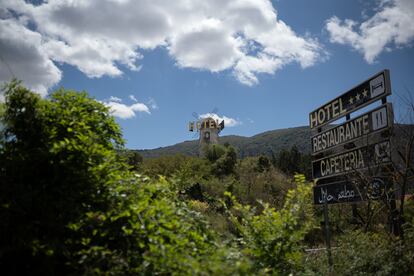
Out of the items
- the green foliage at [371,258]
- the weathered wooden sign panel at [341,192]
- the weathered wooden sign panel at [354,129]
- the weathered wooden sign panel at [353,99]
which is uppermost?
the weathered wooden sign panel at [353,99]

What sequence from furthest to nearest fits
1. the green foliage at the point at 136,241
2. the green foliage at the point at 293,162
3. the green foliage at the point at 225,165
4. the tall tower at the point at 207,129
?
the tall tower at the point at 207,129
the green foliage at the point at 293,162
the green foliage at the point at 225,165
the green foliage at the point at 136,241

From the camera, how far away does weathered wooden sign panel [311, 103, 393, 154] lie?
26.7 ft

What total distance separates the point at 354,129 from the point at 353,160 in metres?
0.78

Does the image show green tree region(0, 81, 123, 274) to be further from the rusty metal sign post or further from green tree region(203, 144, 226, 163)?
green tree region(203, 144, 226, 163)

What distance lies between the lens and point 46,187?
3.62 meters

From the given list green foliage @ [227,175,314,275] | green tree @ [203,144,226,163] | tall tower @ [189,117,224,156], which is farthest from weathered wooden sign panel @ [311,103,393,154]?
tall tower @ [189,117,224,156]

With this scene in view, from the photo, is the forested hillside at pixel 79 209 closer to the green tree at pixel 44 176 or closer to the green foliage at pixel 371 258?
the green tree at pixel 44 176

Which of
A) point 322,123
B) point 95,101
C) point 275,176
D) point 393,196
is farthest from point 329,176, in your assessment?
point 275,176

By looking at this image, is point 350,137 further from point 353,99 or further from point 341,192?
point 341,192

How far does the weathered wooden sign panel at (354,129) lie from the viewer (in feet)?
26.7

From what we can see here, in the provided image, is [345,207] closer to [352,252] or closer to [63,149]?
[352,252]

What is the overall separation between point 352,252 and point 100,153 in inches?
183

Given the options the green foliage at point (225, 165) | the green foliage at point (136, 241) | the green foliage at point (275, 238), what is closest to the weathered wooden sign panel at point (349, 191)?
the green foliage at point (275, 238)

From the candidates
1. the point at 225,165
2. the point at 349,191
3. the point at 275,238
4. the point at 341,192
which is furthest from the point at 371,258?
the point at 225,165
